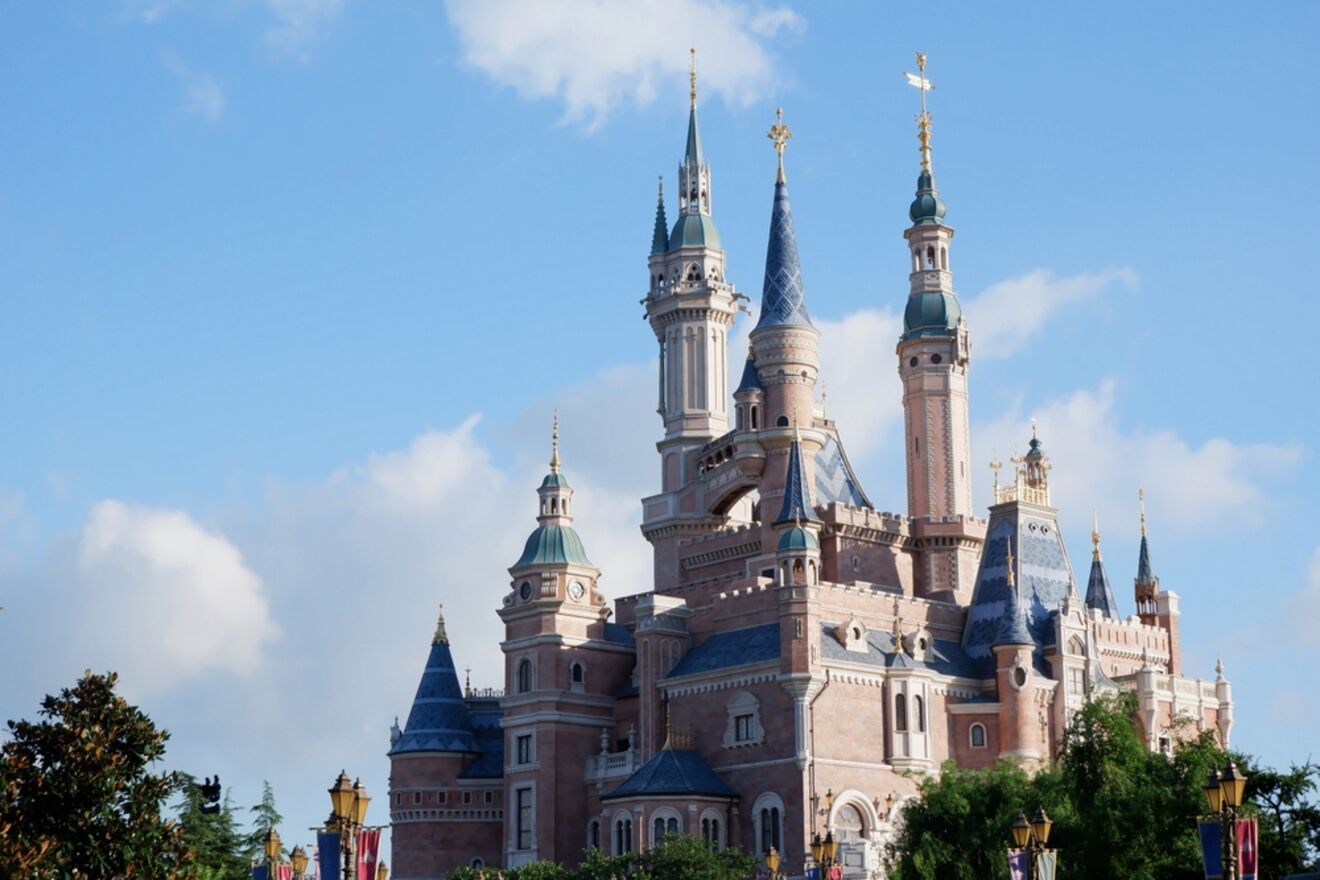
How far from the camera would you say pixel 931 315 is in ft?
295

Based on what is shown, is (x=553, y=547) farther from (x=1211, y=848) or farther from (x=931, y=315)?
(x=1211, y=848)

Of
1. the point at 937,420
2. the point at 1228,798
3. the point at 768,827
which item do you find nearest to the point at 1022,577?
the point at 937,420

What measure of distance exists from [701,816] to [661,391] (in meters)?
28.7

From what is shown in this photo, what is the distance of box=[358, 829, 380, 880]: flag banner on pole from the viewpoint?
42.6 meters

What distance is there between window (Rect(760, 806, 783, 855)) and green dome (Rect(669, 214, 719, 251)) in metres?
33.2

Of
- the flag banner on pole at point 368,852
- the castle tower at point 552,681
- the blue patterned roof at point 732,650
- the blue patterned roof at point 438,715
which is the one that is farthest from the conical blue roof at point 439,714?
the flag banner on pole at point 368,852

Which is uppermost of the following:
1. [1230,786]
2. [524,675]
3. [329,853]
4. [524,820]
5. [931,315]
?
[931,315]

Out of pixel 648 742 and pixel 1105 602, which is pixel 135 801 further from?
pixel 1105 602

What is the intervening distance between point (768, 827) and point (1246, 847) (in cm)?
4343

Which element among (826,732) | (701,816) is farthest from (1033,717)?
(701,816)

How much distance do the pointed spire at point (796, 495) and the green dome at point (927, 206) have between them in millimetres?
15256

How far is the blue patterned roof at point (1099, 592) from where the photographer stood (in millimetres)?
93500

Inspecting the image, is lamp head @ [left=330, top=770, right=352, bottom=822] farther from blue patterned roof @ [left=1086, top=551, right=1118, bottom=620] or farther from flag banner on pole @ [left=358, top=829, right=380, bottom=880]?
blue patterned roof @ [left=1086, top=551, right=1118, bottom=620]

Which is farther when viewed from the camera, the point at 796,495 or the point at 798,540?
the point at 796,495
